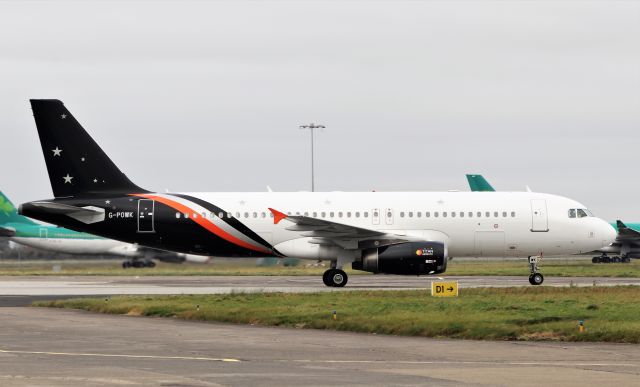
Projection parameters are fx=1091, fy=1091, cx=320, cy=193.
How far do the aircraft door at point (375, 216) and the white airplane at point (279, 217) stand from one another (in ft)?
0.15

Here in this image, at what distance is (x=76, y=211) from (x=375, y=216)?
12.1 meters

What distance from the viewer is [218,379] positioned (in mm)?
15992

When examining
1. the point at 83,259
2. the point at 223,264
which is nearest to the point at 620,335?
the point at 223,264

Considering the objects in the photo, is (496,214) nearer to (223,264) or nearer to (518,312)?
(518,312)

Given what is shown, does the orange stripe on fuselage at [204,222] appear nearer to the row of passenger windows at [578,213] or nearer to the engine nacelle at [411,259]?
the engine nacelle at [411,259]

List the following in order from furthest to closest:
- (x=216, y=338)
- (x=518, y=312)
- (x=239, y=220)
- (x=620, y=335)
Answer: (x=239, y=220) < (x=518, y=312) < (x=216, y=338) < (x=620, y=335)

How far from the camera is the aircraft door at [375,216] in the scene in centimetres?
4481

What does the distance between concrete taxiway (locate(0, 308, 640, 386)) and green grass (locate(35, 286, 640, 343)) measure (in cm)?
106

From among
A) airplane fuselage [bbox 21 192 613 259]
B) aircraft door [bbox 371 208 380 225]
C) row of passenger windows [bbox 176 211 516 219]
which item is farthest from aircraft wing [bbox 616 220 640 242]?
aircraft door [bbox 371 208 380 225]

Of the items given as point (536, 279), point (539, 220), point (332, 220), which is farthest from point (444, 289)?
point (539, 220)

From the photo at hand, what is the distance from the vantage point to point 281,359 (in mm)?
18969

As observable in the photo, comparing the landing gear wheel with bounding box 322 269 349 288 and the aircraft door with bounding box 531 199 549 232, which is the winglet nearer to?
the landing gear wheel with bounding box 322 269 349 288

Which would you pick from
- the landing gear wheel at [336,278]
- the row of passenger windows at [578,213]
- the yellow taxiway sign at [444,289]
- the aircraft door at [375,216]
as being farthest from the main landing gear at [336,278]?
the yellow taxiway sign at [444,289]

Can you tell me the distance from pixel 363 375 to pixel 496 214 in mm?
29164
